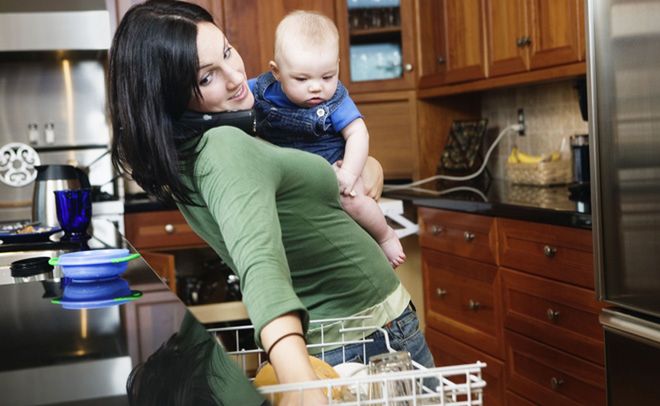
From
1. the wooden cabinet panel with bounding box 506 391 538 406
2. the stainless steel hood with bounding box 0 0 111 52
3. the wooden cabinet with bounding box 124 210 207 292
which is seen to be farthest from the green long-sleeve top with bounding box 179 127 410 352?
the stainless steel hood with bounding box 0 0 111 52

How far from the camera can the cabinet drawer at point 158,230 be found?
409cm

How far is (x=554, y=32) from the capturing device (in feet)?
10.6

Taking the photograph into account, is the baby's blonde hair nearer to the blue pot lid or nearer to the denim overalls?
the denim overalls

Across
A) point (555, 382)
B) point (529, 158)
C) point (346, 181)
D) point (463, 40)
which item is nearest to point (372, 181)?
point (346, 181)

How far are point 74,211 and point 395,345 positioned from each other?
48.1 inches

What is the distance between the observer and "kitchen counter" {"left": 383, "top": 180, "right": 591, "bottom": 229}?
8.84 ft

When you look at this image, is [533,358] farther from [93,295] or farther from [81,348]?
[81,348]

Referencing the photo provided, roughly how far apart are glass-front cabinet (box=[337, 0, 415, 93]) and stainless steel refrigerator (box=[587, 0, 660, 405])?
6.99 feet

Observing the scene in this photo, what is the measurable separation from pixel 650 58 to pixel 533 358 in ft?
3.85

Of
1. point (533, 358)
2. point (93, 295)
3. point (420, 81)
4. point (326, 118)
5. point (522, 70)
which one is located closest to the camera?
point (93, 295)

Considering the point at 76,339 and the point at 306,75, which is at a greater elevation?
the point at 306,75

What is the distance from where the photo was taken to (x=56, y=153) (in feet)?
15.0

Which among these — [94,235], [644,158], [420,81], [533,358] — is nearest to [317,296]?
[644,158]

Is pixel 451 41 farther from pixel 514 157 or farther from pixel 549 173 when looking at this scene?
pixel 549 173
